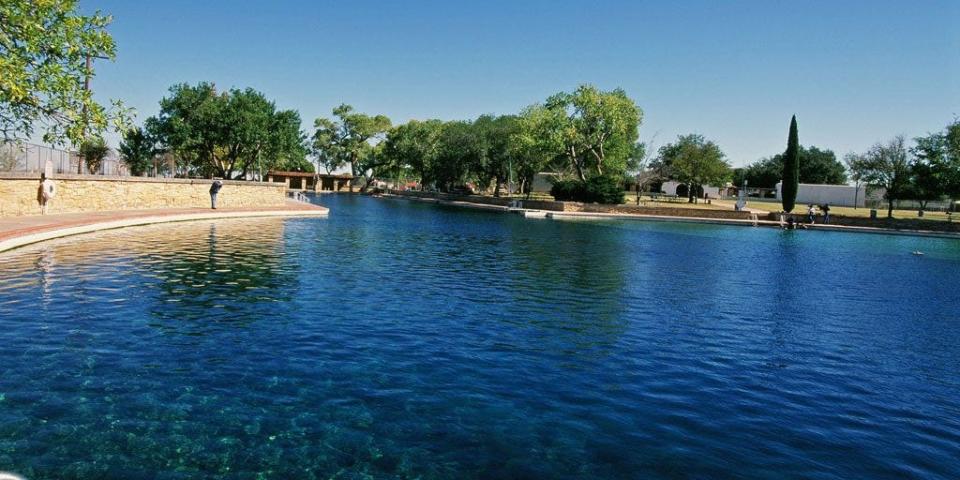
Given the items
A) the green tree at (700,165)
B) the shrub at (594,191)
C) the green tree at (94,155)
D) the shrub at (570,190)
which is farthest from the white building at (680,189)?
the green tree at (94,155)

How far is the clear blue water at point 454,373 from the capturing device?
692cm

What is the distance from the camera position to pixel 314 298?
15.3 meters

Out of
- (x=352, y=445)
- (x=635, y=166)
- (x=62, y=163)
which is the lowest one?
(x=352, y=445)

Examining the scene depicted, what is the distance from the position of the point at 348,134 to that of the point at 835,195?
92.2 meters

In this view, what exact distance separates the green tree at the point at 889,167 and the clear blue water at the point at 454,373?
48.9 meters

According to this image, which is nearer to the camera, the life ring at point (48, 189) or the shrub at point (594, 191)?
the life ring at point (48, 189)

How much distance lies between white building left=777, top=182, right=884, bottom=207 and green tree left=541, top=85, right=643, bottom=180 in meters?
36.5

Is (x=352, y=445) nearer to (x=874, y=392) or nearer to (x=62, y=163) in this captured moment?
(x=874, y=392)

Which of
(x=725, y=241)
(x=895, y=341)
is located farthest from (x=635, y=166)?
(x=895, y=341)

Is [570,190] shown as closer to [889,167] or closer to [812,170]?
[889,167]

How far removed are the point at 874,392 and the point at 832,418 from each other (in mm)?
1841

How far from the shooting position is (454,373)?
990 centimetres

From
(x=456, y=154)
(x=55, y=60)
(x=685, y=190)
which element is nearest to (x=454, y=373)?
(x=55, y=60)

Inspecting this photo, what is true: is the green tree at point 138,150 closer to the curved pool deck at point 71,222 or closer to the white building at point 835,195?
the curved pool deck at point 71,222
